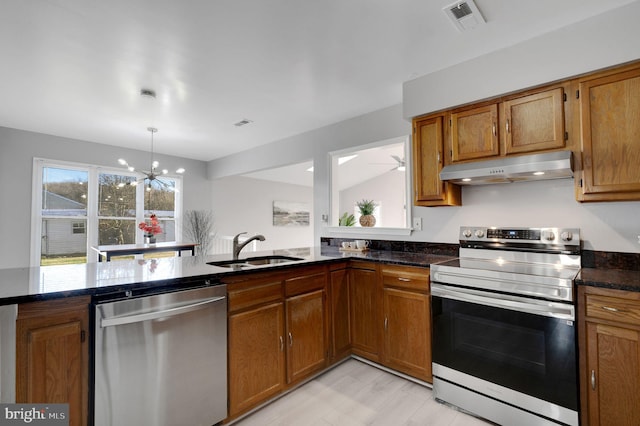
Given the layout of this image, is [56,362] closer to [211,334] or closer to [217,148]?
[211,334]

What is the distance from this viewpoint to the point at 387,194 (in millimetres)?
8977

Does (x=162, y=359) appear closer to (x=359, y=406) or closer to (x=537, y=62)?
(x=359, y=406)

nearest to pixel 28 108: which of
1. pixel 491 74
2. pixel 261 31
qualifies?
pixel 261 31

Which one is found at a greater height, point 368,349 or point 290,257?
point 290,257

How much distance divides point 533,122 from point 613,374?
156 centimetres

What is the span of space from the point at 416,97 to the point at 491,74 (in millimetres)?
600

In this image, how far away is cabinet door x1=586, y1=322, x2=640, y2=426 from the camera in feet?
4.97

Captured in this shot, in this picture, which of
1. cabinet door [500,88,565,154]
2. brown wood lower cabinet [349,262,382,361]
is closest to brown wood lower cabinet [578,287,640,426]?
cabinet door [500,88,565,154]

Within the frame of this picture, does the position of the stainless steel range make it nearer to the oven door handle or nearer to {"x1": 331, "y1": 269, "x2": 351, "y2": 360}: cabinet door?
the oven door handle

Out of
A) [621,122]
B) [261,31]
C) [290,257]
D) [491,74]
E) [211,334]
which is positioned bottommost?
[211,334]

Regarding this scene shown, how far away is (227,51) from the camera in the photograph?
7.55 feet

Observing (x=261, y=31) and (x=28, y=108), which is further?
(x=28, y=108)

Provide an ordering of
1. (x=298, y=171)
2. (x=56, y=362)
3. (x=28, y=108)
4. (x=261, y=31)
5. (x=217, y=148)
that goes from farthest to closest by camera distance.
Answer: (x=298, y=171) → (x=217, y=148) → (x=28, y=108) → (x=261, y=31) → (x=56, y=362)

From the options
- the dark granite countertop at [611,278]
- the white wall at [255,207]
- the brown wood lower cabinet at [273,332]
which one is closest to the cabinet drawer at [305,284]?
the brown wood lower cabinet at [273,332]
